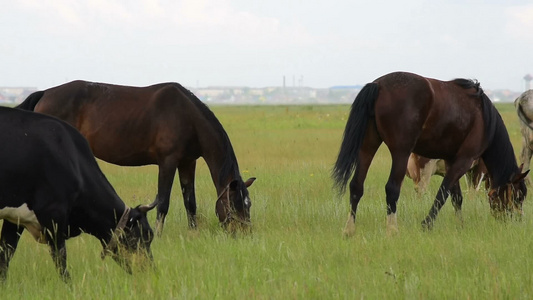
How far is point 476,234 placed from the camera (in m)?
7.80

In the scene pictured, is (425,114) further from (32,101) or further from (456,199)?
(32,101)

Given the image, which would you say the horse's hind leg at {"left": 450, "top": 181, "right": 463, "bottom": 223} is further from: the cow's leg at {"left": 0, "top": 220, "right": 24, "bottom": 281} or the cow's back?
the cow's leg at {"left": 0, "top": 220, "right": 24, "bottom": 281}

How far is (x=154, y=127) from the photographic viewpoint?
29.6ft

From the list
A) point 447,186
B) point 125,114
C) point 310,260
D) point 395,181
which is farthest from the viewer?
point 125,114

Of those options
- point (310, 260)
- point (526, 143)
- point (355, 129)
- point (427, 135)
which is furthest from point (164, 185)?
point (526, 143)

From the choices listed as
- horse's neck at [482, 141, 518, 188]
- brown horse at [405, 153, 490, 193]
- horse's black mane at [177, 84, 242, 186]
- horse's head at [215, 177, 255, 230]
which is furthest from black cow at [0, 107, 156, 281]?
brown horse at [405, 153, 490, 193]

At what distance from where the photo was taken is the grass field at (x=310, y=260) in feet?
17.7

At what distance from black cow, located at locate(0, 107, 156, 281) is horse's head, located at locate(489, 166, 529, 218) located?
4.88 metres

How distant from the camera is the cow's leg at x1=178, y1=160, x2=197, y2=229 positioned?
9016 mm

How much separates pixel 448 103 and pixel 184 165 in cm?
351

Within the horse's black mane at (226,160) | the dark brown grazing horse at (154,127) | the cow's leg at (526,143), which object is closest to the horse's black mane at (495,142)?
the horse's black mane at (226,160)

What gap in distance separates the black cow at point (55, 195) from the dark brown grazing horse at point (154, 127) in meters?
2.33

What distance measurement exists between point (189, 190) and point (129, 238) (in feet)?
9.97

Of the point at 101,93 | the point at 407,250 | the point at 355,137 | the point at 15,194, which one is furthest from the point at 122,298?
the point at 101,93
